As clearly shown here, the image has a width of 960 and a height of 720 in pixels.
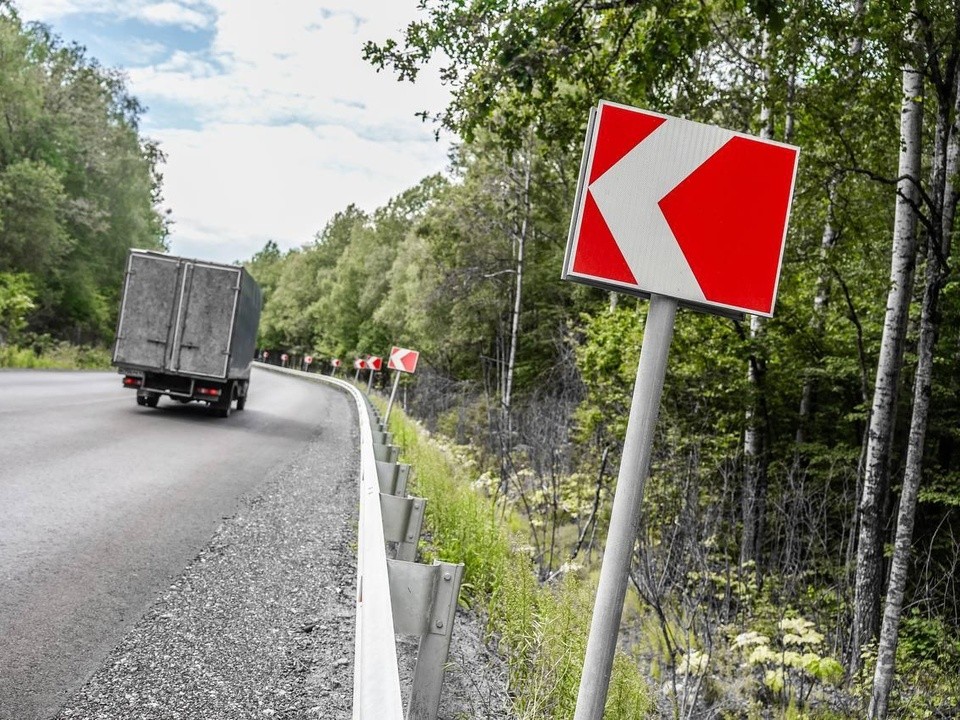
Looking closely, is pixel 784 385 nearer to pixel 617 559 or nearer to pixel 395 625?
pixel 395 625

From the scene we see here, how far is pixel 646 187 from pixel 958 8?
17.2ft

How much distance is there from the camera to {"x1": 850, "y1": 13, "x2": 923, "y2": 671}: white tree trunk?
6.95 m

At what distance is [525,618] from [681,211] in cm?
325

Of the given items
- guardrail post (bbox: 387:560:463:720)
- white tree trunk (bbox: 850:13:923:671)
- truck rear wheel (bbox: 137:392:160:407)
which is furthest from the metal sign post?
truck rear wheel (bbox: 137:392:160:407)

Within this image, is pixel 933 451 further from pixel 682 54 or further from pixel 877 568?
pixel 682 54

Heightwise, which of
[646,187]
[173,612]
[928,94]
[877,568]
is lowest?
[173,612]

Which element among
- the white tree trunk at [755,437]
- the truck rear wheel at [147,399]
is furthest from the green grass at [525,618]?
the truck rear wheel at [147,399]

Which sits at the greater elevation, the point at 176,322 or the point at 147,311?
the point at 147,311

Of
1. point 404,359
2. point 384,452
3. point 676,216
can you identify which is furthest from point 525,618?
point 404,359

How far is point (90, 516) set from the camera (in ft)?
22.4

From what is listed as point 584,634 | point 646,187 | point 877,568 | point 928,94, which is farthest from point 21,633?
point 928,94

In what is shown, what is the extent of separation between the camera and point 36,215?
117ft

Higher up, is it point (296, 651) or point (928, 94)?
point (928, 94)

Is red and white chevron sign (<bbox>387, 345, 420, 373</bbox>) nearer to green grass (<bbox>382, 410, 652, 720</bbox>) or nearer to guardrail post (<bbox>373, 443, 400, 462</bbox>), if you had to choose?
guardrail post (<bbox>373, 443, 400, 462</bbox>)
